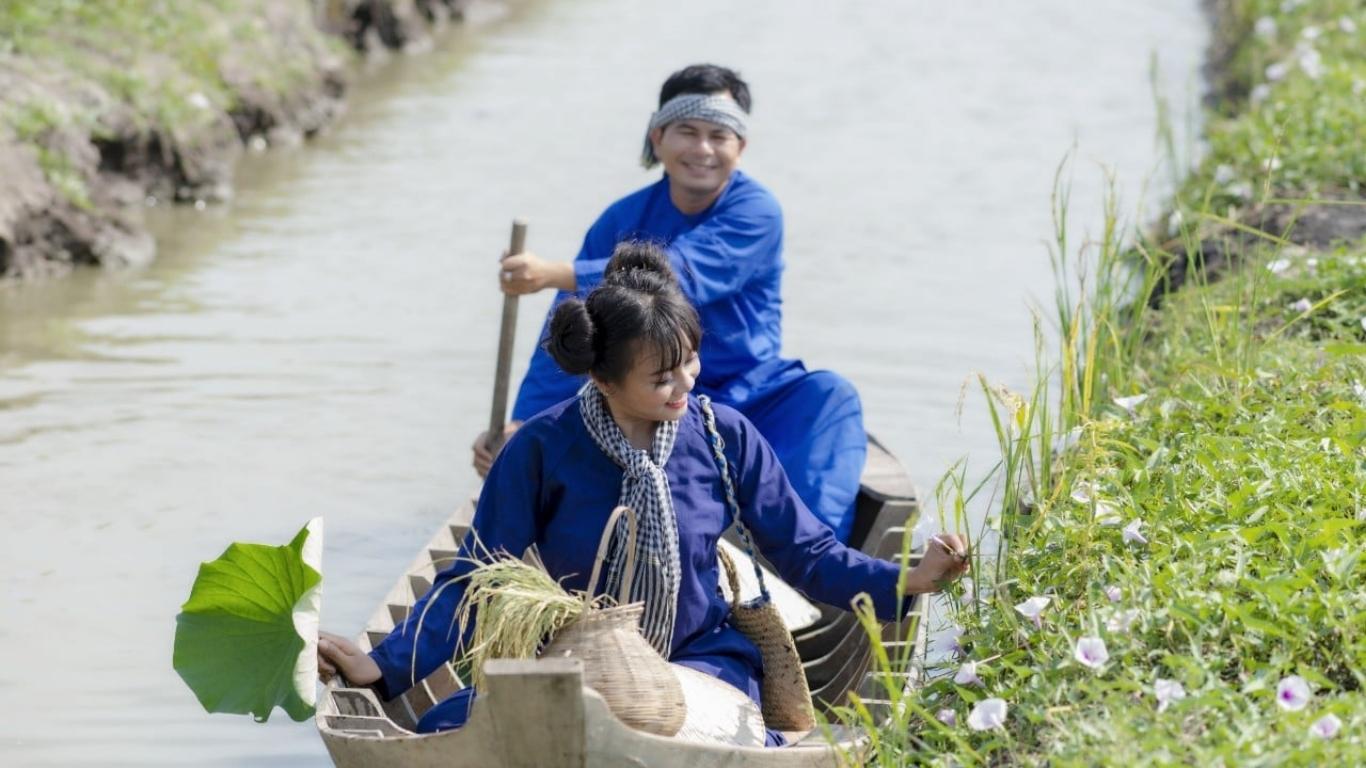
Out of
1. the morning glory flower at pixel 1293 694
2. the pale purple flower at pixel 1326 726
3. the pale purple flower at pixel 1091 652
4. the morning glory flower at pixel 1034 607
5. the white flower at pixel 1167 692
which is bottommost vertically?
the morning glory flower at pixel 1034 607

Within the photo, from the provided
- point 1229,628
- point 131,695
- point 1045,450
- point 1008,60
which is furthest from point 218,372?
point 1008,60

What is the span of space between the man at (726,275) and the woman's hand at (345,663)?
1.50 metres

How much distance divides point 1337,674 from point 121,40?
32.1 feet

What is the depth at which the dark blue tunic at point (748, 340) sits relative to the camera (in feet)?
17.2

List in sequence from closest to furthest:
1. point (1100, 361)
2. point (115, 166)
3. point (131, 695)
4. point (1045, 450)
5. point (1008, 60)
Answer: point (1045, 450) → point (131, 695) → point (1100, 361) → point (115, 166) → point (1008, 60)

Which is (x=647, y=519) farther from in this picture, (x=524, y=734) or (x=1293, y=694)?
(x=1293, y=694)

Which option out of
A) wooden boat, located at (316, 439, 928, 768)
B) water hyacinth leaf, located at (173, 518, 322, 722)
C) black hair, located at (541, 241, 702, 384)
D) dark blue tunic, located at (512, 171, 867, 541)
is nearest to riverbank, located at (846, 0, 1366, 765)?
wooden boat, located at (316, 439, 928, 768)

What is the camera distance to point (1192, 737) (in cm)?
327

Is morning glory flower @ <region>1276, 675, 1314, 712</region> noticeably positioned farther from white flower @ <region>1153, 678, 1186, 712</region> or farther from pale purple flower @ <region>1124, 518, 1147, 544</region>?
pale purple flower @ <region>1124, 518, 1147, 544</region>

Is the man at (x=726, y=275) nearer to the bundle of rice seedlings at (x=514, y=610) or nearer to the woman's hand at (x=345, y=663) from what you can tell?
the woman's hand at (x=345, y=663)

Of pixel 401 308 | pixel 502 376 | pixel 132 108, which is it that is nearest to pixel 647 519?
pixel 502 376

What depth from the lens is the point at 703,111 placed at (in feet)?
17.1

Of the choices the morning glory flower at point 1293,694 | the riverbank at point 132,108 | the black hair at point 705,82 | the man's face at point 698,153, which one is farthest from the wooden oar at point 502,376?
the riverbank at point 132,108

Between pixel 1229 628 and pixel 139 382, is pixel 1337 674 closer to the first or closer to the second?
pixel 1229 628
